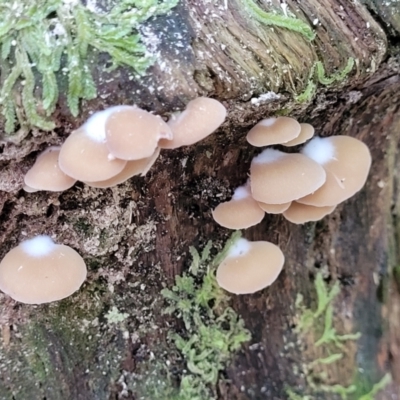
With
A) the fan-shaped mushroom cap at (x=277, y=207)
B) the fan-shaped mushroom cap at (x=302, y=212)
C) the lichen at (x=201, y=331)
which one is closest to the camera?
the fan-shaped mushroom cap at (x=277, y=207)

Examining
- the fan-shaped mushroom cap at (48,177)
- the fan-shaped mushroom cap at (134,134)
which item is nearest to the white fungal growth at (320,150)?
the fan-shaped mushroom cap at (134,134)

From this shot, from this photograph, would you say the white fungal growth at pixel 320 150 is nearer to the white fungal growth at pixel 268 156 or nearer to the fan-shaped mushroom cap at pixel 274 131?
the white fungal growth at pixel 268 156

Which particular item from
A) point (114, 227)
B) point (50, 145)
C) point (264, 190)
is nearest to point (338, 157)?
point (264, 190)

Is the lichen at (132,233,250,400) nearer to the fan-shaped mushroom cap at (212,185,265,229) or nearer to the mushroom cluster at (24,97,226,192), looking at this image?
the fan-shaped mushroom cap at (212,185,265,229)

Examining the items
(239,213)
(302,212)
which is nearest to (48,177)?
(239,213)

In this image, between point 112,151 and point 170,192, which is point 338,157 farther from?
point 112,151

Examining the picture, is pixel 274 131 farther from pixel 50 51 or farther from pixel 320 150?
pixel 50 51

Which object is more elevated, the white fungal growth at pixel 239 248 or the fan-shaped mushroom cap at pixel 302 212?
the fan-shaped mushroom cap at pixel 302 212

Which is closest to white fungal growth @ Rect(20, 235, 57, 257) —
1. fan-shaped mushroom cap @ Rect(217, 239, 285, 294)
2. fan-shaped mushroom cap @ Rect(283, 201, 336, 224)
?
fan-shaped mushroom cap @ Rect(217, 239, 285, 294)
